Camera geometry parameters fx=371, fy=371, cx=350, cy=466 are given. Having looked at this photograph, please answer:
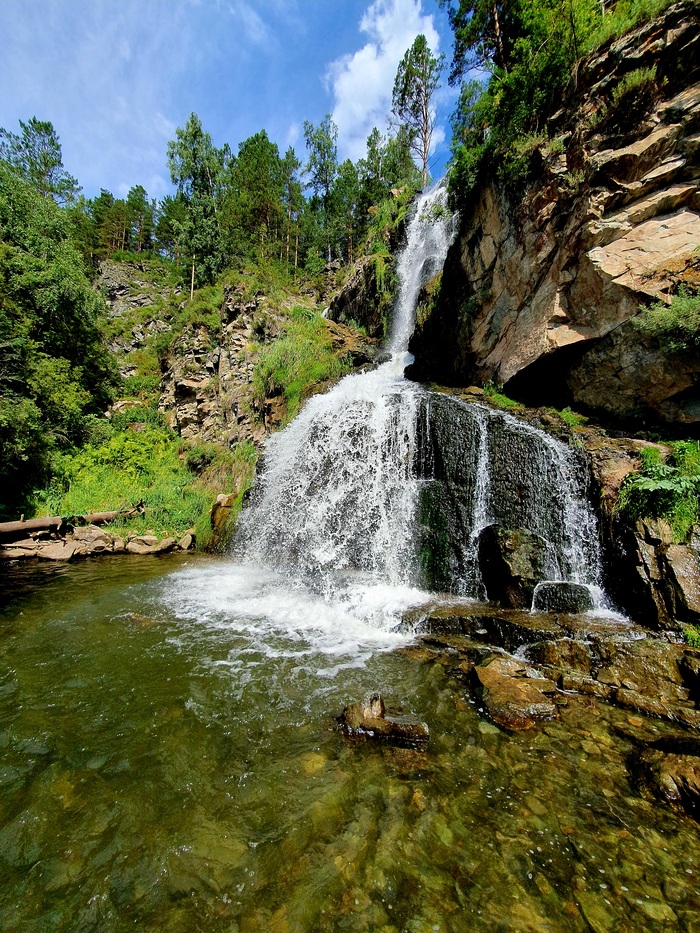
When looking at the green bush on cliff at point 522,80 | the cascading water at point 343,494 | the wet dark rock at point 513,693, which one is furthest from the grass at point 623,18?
the wet dark rock at point 513,693

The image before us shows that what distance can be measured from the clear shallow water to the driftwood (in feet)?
26.4

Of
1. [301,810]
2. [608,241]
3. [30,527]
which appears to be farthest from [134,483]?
[608,241]

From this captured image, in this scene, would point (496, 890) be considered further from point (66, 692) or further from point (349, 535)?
point (349, 535)

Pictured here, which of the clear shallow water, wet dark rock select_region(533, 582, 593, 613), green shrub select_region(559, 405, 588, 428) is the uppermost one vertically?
green shrub select_region(559, 405, 588, 428)

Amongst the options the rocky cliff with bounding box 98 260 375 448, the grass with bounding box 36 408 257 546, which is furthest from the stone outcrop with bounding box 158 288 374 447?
the grass with bounding box 36 408 257 546

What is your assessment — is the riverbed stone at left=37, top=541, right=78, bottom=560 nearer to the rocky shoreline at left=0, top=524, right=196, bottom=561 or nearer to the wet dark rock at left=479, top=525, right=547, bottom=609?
the rocky shoreline at left=0, top=524, right=196, bottom=561

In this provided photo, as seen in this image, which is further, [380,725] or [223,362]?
[223,362]

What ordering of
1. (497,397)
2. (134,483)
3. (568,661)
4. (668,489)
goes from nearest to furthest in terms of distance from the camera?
(568,661) < (668,489) < (497,397) < (134,483)

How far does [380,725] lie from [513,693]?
72.0 inches

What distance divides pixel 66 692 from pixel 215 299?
25014mm

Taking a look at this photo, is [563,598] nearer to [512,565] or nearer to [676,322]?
[512,565]

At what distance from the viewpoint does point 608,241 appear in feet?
32.3

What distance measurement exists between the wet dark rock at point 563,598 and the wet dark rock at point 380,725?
424cm

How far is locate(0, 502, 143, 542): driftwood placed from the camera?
11.6m
